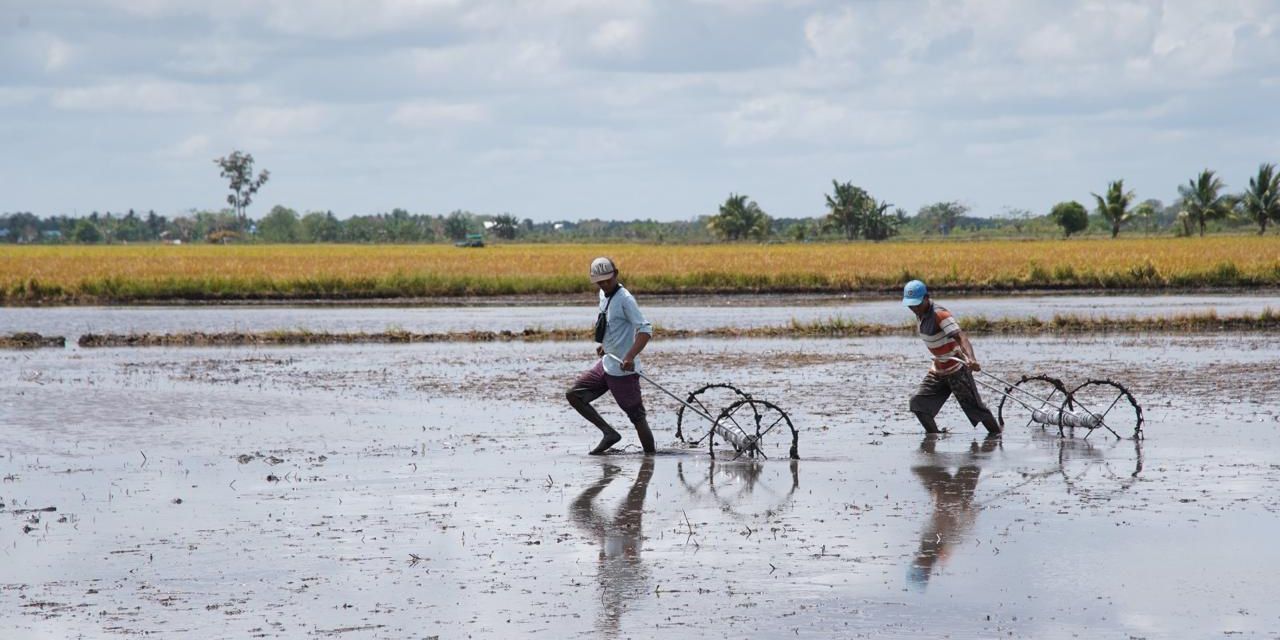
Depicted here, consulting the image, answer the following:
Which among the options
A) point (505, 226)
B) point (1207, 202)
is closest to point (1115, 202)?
point (1207, 202)

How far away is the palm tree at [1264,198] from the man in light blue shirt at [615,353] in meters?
102

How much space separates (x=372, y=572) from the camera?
8320 mm

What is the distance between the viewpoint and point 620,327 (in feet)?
39.5

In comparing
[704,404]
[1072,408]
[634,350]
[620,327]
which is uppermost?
[620,327]

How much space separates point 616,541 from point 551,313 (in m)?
28.4

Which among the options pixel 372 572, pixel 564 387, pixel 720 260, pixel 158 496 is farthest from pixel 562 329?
pixel 720 260

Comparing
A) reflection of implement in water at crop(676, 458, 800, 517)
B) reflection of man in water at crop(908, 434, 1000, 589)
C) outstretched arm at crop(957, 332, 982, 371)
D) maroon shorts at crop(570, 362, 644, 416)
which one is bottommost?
reflection of implement in water at crop(676, 458, 800, 517)

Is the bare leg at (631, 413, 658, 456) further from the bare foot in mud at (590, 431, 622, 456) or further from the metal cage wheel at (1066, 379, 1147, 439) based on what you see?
the metal cage wheel at (1066, 379, 1147, 439)

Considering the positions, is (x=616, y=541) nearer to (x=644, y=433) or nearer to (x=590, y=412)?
(x=644, y=433)

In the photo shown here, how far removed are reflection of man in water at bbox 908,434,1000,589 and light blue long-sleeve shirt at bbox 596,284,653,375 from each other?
95.9 inches

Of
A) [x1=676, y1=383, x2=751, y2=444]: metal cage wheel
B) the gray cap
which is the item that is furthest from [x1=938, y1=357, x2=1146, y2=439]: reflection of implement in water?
the gray cap

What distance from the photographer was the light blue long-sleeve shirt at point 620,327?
39.0ft

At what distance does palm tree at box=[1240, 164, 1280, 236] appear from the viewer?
104 m

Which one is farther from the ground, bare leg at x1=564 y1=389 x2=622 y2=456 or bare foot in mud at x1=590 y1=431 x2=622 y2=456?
bare leg at x1=564 y1=389 x2=622 y2=456
